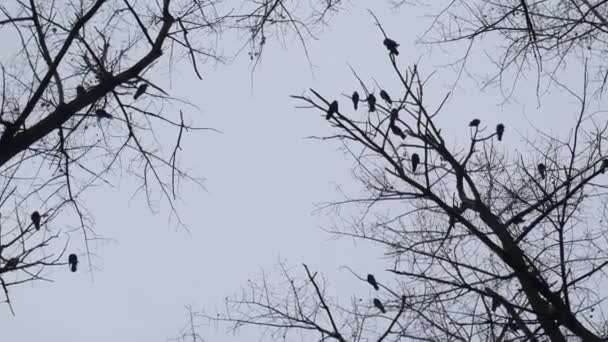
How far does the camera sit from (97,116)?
4.05 m

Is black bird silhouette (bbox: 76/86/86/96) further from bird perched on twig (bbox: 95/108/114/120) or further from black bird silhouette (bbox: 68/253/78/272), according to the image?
black bird silhouette (bbox: 68/253/78/272)

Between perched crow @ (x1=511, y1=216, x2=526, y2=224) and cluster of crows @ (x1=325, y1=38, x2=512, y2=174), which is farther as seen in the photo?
perched crow @ (x1=511, y1=216, x2=526, y2=224)

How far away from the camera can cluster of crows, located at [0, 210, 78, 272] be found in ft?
12.1

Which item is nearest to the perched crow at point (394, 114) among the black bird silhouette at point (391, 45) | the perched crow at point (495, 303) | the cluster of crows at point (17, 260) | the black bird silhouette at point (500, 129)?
the black bird silhouette at point (391, 45)

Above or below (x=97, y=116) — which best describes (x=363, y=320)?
below

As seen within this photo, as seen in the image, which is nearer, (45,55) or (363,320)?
(45,55)

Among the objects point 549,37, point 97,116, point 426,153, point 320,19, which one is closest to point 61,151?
point 97,116

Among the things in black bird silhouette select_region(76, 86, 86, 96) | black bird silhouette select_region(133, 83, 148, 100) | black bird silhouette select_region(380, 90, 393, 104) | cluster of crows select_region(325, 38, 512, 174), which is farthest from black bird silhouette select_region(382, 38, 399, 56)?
black bird silhouette select_region(76, 86, 86, 96)

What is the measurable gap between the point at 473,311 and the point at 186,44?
2.42 m

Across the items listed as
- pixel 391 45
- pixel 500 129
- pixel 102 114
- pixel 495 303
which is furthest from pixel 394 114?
pixel 102 114

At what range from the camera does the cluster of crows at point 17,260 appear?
12.1ft

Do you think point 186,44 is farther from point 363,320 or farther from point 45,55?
point 363,320

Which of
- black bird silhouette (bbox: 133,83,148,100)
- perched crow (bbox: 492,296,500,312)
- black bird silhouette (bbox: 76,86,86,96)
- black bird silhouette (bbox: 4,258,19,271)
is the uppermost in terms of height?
black bird silhouette (bbox: 133,83,148,100)

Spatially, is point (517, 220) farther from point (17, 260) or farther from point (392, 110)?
point (17, 260)
